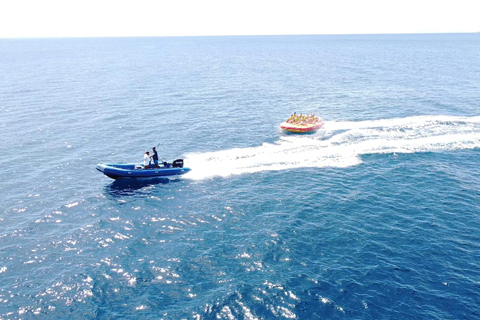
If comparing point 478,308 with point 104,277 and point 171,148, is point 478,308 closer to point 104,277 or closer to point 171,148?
point 104,277

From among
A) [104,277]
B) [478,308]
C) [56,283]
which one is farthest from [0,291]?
[478,308]

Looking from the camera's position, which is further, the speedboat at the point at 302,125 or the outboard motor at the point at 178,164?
the speedboat at the point at 302,125

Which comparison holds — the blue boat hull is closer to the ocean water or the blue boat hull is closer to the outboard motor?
the outboard motor

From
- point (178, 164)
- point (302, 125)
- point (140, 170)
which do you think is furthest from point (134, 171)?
point (302, 125)

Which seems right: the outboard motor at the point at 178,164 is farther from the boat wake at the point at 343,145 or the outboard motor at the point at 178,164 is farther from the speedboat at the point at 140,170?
the boat wake at the point at 343,145

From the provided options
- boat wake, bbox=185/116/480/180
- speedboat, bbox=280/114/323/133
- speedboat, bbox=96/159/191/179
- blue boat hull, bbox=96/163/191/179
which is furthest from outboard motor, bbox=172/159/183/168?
speedboat, bbox=280/114/323/133

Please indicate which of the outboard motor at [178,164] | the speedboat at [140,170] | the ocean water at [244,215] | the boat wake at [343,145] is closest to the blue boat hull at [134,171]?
the speedboat at [140,170]
